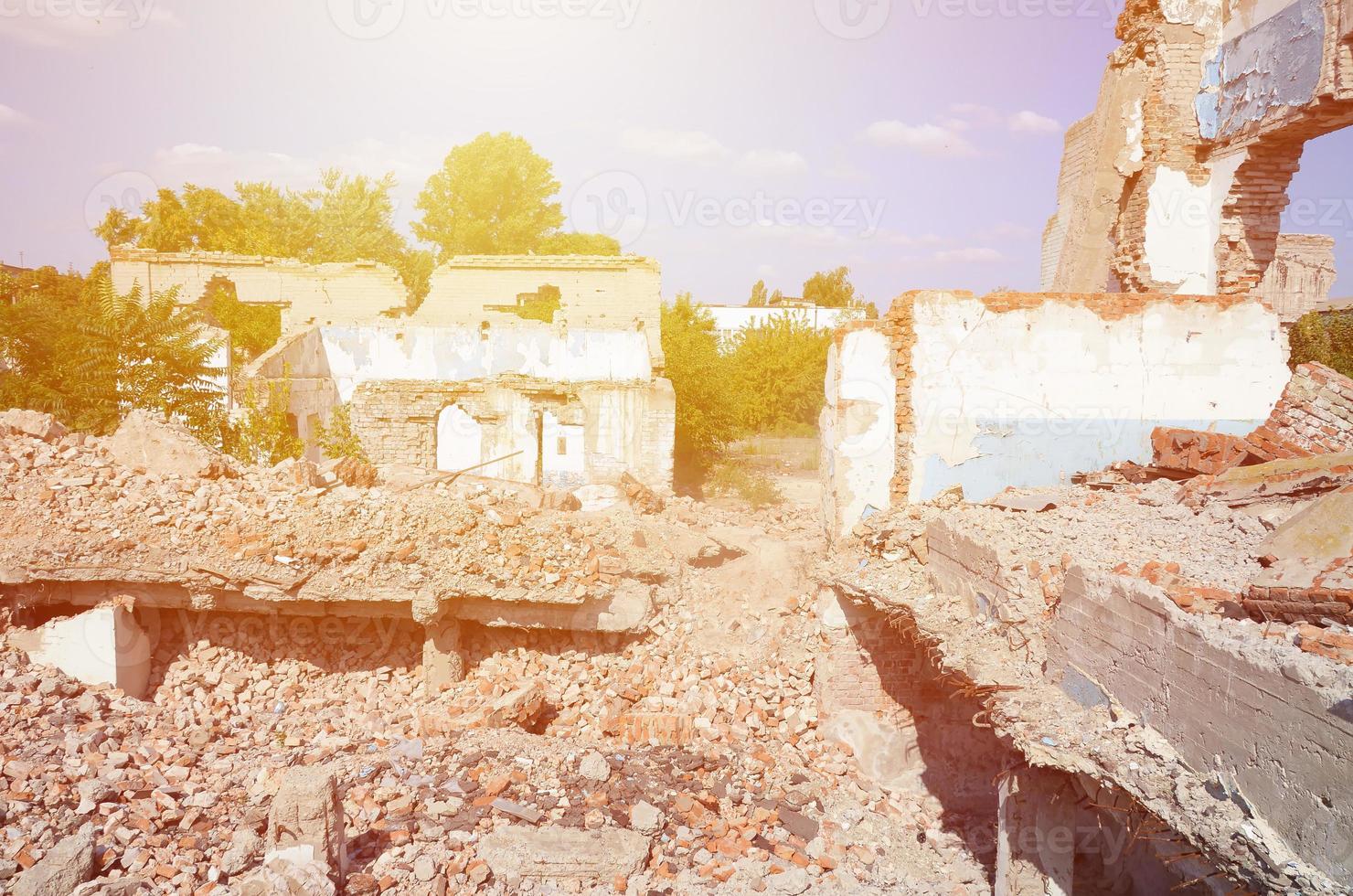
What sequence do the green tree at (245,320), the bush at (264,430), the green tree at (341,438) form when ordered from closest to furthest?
the bush at (264,430), the green tree at (341,438), the green tree at (245,320)

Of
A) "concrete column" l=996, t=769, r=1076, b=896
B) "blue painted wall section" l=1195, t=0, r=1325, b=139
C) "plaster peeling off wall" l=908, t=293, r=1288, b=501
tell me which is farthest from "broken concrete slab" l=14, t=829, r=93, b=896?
"blue painted wall section" l=1195, t=0, r=1325, b=139

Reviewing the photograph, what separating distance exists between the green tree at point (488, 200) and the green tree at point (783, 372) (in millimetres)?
11055

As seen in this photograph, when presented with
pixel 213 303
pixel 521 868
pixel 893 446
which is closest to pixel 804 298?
pixel 213 303

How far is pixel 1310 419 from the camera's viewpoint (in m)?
6.81

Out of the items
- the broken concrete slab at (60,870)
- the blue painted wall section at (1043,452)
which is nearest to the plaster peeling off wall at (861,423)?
the blue painted wall section at (1043,452)

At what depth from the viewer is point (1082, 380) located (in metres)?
7.62

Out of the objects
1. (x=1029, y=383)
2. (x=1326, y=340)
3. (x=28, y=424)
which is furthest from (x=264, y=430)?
(x=1326, y=340)

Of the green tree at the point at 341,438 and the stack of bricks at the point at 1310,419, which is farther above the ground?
the stack of bricks at the point at 1310,419

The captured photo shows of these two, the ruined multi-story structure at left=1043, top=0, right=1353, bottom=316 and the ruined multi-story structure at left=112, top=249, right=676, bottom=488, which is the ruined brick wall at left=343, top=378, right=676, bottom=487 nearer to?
the ruined multi-story structure at left=112, top=249, right=676, bottom=488

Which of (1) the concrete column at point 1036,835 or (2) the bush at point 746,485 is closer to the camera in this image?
(1) the concrete column at point 1036,835

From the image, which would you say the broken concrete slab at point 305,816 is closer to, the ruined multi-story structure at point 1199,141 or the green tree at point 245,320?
the ruined multi-story structure at point 1199,141

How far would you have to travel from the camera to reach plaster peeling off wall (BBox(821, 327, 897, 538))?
25.1 feet

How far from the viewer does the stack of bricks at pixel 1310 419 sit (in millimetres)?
6547

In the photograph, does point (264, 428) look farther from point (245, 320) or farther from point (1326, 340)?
point (1326, 340)
